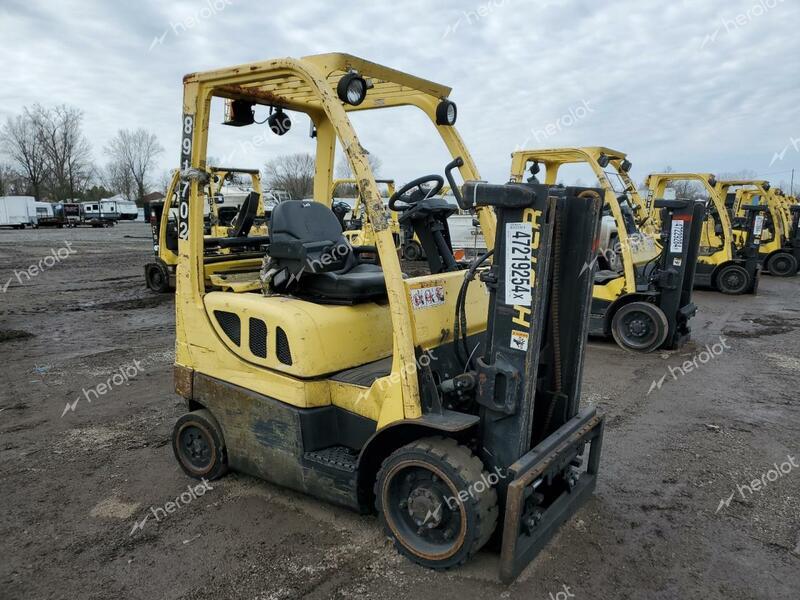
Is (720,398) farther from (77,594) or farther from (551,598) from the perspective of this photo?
(77,594)

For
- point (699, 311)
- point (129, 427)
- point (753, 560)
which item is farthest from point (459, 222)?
point (753, 560)

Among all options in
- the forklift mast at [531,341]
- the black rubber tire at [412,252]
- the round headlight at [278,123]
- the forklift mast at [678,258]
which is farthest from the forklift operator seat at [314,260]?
the black rubber tire at [412,252]

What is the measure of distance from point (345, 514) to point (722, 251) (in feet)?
42.3

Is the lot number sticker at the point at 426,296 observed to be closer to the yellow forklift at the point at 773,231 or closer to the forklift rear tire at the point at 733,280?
the forklift rear tire at the point at 733,280

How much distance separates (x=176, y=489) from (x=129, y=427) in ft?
4.79

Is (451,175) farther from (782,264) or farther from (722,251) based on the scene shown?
(782,264)

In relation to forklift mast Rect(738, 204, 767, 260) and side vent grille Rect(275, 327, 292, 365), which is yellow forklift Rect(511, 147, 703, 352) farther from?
forklift mast Rect(738, 204, 767, 260)

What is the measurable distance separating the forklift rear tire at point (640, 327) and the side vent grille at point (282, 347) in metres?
6.03

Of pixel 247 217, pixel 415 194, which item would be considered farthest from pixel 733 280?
pixel 247 217

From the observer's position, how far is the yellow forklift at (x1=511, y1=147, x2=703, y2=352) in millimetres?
7598

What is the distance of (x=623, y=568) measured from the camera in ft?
10.3

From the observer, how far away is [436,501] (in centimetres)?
295

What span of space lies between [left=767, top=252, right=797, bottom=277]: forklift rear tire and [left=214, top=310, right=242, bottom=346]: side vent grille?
710 inches

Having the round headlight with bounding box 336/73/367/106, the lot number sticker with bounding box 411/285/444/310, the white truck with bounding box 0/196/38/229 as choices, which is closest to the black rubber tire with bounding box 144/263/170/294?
the lot number sticker with bounding box 411/285/444/310
